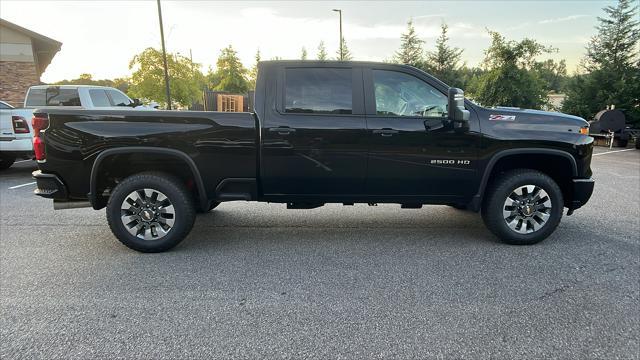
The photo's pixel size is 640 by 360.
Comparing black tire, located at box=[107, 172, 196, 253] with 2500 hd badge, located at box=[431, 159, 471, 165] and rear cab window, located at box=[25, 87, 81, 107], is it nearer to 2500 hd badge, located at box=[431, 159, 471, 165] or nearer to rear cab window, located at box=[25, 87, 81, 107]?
2500 hd badge, located at box=[431, 159, 471, 165]

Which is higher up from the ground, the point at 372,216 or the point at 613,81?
the point at 613,81

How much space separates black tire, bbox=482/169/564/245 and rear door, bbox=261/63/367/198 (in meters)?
1.48

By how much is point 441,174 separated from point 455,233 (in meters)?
0.97

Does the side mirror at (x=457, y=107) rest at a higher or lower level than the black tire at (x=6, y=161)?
higher

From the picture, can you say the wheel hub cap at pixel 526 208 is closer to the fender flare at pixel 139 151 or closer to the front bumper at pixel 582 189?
the front bumper at pixel 582 189

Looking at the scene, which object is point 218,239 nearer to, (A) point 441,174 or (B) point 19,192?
(A) point 441,174

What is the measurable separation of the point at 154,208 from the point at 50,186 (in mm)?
1071

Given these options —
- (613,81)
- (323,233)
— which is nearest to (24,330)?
(323,233)

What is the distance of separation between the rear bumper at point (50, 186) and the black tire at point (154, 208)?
539 millimetres

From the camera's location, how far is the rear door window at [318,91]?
13.2 ft

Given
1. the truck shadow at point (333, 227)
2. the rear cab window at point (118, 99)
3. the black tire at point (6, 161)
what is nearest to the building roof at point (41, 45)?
the rear cab window at point (118, 99)

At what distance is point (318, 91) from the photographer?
13.3 ft

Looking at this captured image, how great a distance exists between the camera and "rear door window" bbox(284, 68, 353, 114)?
4012 mm

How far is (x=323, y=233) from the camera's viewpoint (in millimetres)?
4637
